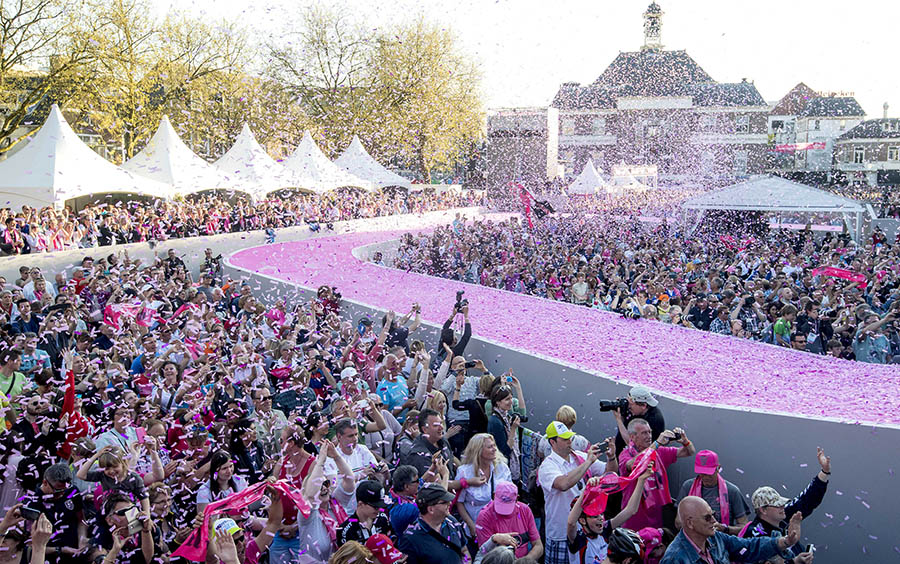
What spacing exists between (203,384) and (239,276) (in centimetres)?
876

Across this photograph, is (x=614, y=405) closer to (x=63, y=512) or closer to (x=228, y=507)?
(x=228, y=507)

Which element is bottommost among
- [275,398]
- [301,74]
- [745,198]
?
[275,398]

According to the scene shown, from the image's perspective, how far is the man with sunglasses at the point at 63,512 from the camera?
4.94m

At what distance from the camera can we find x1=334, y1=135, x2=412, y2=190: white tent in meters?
35.4

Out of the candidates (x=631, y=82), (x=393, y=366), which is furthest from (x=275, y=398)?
(x=631, y=82)

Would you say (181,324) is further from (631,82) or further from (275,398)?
(631,82)

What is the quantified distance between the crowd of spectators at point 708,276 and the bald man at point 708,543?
4.99 meters

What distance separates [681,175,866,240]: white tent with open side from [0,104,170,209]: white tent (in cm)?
1734

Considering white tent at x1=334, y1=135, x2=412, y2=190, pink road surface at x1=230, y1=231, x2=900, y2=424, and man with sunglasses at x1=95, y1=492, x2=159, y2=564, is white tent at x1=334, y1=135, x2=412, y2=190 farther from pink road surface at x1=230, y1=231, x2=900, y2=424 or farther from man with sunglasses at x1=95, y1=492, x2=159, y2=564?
man with sunglasses at x1=95, y1=492, x2=159, y2=564

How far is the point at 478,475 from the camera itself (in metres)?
5.03

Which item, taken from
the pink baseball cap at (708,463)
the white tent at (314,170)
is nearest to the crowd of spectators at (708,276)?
the pink baseball cap at (708,463)

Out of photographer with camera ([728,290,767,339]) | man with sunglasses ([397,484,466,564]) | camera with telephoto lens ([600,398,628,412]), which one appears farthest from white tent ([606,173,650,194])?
man with sunglasses ([397,484,466,564])

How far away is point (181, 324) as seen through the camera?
1012 centimetres

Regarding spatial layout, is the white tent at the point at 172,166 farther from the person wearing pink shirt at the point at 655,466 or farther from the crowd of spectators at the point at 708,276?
the person wearing pink shirt at the point at 655,466
